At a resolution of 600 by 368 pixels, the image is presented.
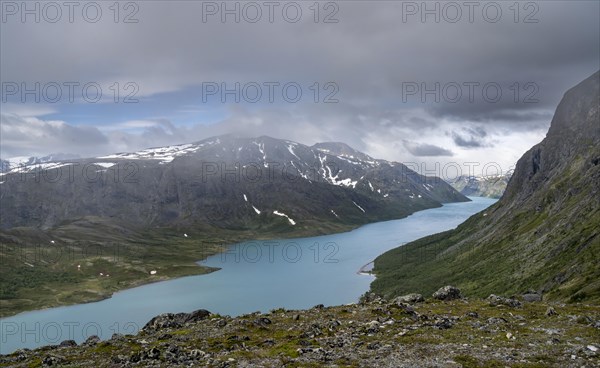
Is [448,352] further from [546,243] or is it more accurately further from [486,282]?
[546,243]

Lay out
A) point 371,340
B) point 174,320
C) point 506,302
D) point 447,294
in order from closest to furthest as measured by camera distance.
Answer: point 371,340 < point 506,302 < point 174,320 < point 447,294

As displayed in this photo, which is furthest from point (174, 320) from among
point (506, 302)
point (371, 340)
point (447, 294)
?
point (506, 302)

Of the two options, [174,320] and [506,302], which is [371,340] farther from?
[174,320]

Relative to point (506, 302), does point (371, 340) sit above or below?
below

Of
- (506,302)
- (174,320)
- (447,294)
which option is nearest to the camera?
(506,302)

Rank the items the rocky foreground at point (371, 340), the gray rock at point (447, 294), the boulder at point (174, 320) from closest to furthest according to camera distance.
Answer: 1. the rocky foreground at point (371, 340)
2. the boulder at point (174, 320)
3. the gray rock at point (447, 294)

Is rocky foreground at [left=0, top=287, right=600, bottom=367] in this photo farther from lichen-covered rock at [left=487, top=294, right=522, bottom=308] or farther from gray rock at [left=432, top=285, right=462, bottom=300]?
gray rock at [left=432, top=285, right=462, bottom=300]

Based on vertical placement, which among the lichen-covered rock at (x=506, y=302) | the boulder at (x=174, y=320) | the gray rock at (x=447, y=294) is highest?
the lichen-covered rock at (x=506, y=302)

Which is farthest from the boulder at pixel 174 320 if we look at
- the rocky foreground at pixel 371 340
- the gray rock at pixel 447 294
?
the gray rock at pixel 447 294

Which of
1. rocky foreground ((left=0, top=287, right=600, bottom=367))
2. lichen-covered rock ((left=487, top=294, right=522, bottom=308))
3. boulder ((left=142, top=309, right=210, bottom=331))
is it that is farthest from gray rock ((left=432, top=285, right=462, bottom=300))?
boulder ((left=142, top=309, right=210, bottom=331))

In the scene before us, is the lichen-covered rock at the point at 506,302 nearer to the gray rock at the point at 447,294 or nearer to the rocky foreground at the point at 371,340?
the rocky foreground at the point at 371,340
